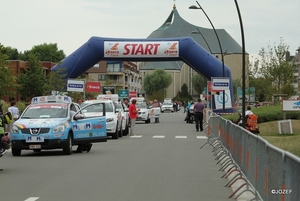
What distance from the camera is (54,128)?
1925 centimetres

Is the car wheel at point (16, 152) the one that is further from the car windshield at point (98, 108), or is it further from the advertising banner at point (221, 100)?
the advertising banner at point (221, 100)

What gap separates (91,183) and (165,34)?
163 metres

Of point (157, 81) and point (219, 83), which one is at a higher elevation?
point (157, 81)

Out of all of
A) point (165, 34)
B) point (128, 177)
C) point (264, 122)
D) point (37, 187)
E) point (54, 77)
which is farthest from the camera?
point (165, 34)

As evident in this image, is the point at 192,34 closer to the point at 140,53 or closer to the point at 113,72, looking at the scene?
the point at 113,72

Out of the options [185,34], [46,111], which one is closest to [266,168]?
[46,111]

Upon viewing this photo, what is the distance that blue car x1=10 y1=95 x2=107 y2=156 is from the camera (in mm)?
19109

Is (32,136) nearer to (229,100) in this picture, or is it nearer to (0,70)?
(229,100)

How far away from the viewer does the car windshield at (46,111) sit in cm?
2028

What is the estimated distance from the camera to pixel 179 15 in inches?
7072

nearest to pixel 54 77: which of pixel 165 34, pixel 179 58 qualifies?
pixel 179 58

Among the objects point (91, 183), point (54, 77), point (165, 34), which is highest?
point (165, 34)

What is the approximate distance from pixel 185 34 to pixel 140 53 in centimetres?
12776

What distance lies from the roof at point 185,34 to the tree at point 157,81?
277 inches
